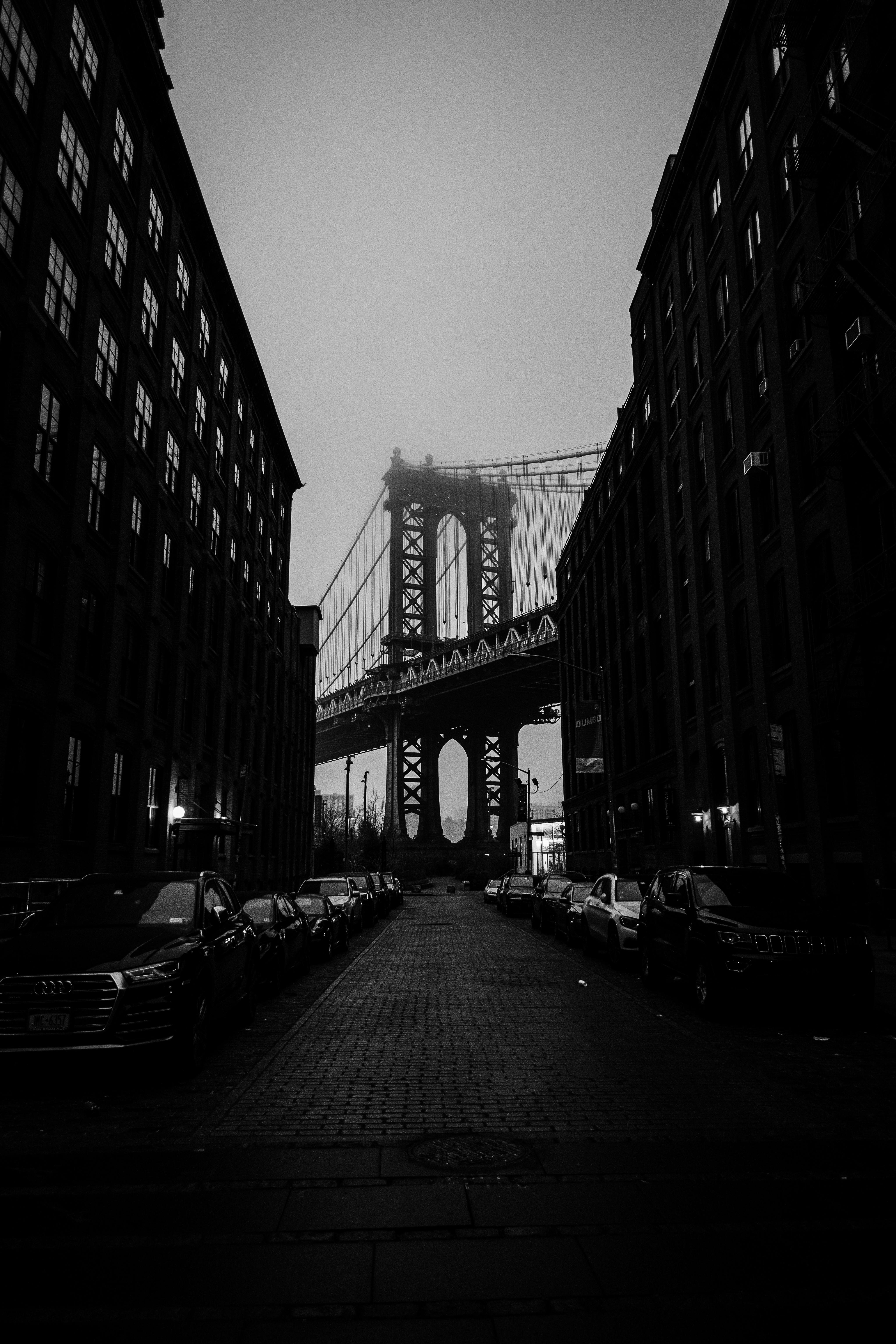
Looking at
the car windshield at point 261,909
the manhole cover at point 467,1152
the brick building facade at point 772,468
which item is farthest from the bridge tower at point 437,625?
the manhole cover at point 467,1152

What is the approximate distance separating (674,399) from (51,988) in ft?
118

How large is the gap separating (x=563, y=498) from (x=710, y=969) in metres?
105

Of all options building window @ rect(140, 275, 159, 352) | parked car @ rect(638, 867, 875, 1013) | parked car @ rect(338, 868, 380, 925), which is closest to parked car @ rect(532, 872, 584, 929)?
parked car @ rect(338, 868, 380, 925)

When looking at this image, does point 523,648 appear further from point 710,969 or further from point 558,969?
point 710,969

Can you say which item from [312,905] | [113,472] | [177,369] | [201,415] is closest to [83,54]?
[177,369]

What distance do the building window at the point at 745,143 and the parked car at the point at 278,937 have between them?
27.4 m

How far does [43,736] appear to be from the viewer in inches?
848

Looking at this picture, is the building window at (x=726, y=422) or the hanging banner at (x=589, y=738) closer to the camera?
the building window at (x=726, y=422)

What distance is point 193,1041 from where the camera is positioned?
8.28 meters

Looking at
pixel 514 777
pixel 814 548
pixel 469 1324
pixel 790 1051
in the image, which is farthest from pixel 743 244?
pixel 514 777

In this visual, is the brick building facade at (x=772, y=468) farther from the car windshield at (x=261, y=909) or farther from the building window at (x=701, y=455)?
the car windshield at (x=261, y=909)

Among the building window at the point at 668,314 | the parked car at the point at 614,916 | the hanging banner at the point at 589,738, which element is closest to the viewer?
the parked car at the point at 614,916

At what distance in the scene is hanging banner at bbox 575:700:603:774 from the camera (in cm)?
3794

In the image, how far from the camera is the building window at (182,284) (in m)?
33.5
